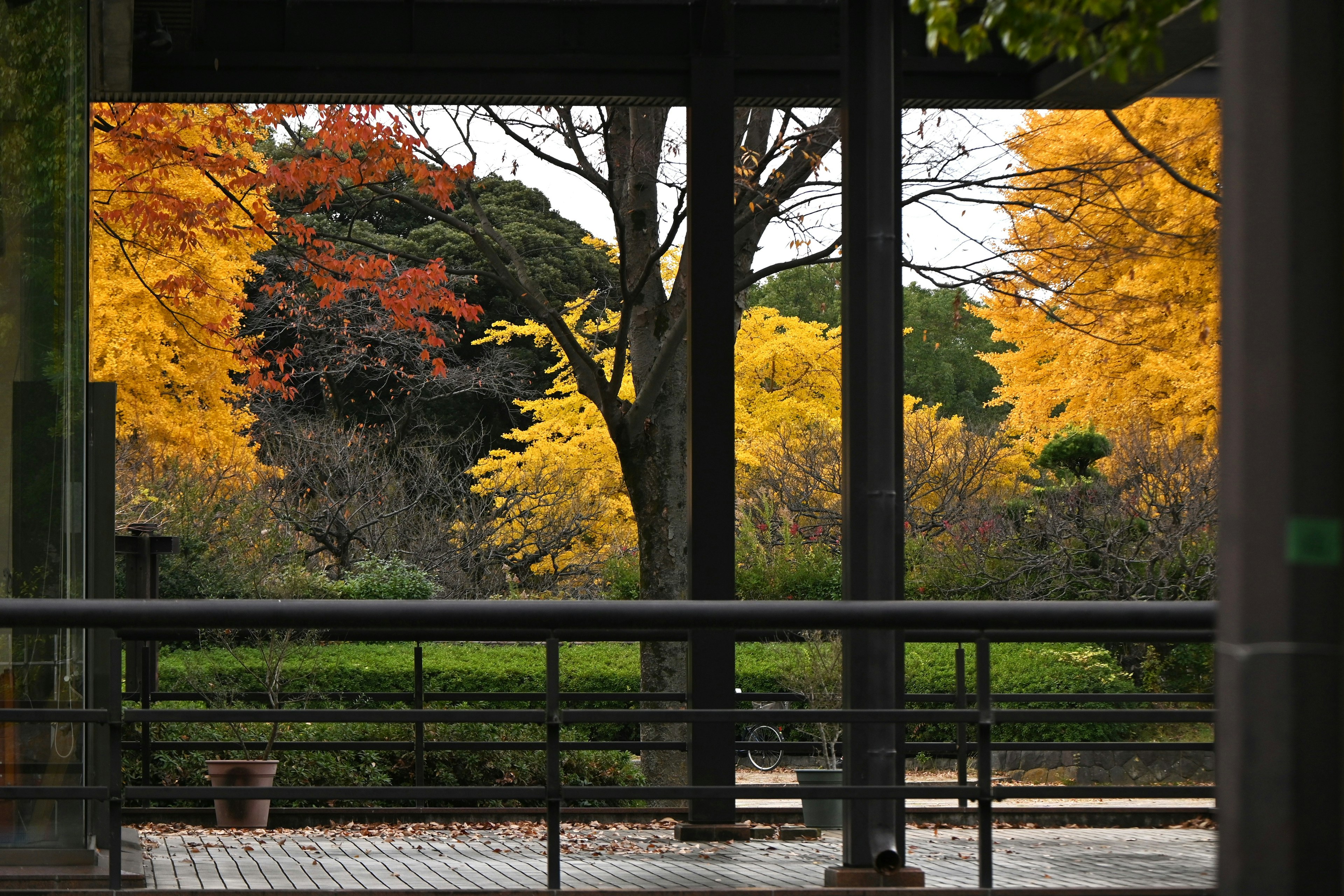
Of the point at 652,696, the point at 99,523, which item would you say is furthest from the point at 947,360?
the point at 99,523

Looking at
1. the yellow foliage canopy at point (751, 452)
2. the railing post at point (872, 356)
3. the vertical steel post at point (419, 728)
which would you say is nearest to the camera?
the railing post at point (872, 356)

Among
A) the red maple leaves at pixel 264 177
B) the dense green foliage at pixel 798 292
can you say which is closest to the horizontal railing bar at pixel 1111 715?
the red maple leaves at pixel 264 177

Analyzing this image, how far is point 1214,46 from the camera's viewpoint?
732 centimetres

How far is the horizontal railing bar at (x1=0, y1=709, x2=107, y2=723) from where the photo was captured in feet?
14.4

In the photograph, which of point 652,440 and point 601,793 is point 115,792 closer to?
point 601,793

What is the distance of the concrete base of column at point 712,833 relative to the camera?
22.2ft

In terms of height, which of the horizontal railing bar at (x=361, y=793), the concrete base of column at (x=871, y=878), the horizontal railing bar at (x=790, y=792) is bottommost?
the concrete base of column at (x=871, y=878)

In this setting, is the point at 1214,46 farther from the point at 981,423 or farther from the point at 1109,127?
the point at 981,423

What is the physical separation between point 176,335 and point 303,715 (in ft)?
56.4

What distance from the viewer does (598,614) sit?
172 inches

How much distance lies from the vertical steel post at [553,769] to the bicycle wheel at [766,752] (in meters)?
9.96

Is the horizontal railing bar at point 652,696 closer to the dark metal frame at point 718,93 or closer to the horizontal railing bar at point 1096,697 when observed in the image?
the horizontal railing bar at point 1096,697

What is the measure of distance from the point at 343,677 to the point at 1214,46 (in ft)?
31.8

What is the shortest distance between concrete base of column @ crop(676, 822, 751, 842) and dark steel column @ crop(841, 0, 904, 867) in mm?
1060
